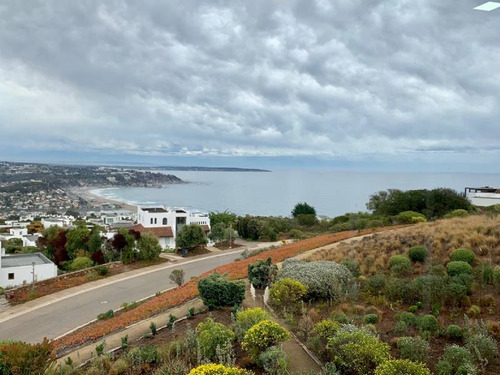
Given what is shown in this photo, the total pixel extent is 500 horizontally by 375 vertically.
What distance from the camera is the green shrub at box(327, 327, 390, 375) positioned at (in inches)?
239

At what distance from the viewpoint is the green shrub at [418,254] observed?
39.0ft

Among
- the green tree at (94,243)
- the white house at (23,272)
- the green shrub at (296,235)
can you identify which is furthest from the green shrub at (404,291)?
the green shrub at (296,235)

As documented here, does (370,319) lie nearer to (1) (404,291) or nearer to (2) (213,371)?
(1) (404,291)

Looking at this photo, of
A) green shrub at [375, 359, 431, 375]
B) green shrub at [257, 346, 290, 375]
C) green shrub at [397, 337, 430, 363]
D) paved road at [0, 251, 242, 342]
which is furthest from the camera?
paved road at [0, 251, 242, 342]

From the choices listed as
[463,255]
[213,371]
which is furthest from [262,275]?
[213,371]

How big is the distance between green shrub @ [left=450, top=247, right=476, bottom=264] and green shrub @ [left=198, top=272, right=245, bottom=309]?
19.0 ft

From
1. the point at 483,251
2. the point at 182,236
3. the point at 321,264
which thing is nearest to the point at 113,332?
the point at 321,264

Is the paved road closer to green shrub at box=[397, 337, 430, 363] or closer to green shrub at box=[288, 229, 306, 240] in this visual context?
green shrub at box=[397, 337, 430, 363]

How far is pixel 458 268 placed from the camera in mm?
10086

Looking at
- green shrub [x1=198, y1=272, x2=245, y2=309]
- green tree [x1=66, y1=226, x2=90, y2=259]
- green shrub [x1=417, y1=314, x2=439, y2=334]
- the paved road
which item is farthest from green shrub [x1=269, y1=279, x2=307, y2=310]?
green tree [x1=66, y1=226, x2=90, y2=259]

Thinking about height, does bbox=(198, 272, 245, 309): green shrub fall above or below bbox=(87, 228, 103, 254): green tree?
above

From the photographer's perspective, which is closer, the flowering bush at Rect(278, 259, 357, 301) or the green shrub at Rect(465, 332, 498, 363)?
the green shrub at Rect(465, 332, 498, 363)

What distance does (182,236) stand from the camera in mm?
29969

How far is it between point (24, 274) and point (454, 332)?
901 inches
